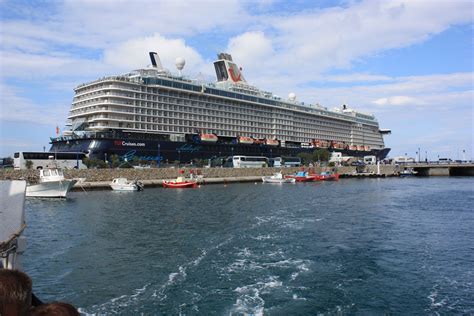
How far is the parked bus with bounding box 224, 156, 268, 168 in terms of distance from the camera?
8075cm

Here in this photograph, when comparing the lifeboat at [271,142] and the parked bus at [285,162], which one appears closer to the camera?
the parked bus at [285,162]

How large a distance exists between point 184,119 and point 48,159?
27.6 metres

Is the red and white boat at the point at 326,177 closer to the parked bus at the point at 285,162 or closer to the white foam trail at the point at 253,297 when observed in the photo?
the parked bus at the point at 285,162

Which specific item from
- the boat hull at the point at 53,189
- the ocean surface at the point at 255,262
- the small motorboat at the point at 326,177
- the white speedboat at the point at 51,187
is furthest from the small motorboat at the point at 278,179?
the ocean surface at the point at 255,262

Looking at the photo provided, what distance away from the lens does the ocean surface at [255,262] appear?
11438 mm

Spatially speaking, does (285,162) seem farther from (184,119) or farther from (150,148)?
(150,148)

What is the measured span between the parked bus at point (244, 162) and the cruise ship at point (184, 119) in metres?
2.57

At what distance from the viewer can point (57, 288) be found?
12.6 m

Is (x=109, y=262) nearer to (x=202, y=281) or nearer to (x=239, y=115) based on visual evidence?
(x=202, y=281)

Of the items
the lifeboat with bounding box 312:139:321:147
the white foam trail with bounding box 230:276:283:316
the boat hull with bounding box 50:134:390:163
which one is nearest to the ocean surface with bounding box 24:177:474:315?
the white foam trail with bounding box 230:276:283:316

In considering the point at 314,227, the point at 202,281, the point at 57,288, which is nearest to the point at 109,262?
the point at 57,288

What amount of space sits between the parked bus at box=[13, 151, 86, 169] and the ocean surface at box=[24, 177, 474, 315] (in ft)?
115

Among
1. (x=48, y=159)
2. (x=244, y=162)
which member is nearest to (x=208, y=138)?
(x=244, y=162)

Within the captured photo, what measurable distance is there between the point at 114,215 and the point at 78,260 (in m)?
12.7
